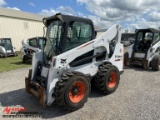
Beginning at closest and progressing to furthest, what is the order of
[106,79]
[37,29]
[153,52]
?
[106,79] < [153,52] < [37,29]

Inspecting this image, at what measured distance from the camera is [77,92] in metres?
4.20

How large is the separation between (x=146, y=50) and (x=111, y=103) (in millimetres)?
5344

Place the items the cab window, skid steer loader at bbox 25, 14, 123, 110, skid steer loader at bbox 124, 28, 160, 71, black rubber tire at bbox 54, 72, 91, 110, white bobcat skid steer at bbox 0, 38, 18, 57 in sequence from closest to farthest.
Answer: black rubber tire at bbox 54, 72, 91, 110 → skid steer loader at bbox 25, 14, 123, 110 → the cab window → skid steer loader at bbox 124, 28, 160, 71 → white bobcat skid steer at bbox 0, 38, 18, 57

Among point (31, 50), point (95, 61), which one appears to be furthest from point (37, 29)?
point (95, 61)

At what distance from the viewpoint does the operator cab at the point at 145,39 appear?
873 centimetres

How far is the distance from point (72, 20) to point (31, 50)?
304 inches

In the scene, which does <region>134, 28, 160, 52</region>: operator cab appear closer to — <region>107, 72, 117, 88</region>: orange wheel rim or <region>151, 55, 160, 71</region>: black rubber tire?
<region>151, 55, 160, 71</region>: black rubber tire

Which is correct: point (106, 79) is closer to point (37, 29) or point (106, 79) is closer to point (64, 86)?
point (64, 86)

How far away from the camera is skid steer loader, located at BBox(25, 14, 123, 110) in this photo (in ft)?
12.8

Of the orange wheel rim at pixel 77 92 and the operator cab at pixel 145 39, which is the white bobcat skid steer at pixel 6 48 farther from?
the orange wheel rim at pixel 77 92

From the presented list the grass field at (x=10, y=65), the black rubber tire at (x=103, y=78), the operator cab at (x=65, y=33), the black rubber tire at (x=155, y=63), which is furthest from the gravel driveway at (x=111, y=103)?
the grass field at (x=10, y=65)

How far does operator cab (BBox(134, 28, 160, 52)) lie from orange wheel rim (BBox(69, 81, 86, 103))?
5864 millimetres

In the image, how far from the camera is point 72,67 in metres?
4.42

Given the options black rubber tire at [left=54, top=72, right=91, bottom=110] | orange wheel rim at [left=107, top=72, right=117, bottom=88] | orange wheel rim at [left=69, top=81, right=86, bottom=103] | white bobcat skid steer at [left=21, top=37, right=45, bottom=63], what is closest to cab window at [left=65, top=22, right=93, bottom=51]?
black rubber tire at [left=54, top=72, right=91, bottom=110]
